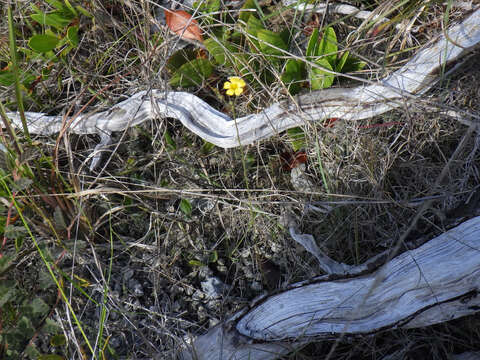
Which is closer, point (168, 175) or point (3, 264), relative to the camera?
point (3, 264)

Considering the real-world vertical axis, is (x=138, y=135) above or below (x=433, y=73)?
below

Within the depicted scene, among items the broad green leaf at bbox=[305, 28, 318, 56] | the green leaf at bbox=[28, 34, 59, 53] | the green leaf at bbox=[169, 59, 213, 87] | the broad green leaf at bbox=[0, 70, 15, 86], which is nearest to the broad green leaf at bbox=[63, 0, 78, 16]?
the green leaf at bbox=[28, 34, 59, 53]

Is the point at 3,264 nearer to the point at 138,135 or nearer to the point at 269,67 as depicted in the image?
the point at 138,135

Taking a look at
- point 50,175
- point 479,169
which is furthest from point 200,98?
point 479,169

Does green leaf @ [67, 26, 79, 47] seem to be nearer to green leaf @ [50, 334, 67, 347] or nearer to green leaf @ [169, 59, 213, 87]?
green leaf @ [169, 59, 213, 87]

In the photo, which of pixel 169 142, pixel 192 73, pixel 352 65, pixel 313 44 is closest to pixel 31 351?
pixel 169 142

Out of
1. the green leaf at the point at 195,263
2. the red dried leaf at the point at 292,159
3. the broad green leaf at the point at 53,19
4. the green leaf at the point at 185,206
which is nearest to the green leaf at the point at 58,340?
the green leaf at the point at 195,263

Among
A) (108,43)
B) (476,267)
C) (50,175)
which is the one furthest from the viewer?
(108,43)
